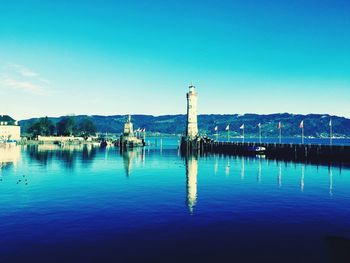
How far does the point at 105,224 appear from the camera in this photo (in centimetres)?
2684

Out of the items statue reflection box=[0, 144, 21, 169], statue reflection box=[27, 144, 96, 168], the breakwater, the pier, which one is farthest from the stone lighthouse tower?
statue reflection box=[0, 144, 21, 169]

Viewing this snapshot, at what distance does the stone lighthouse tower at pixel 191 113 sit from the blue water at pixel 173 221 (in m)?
90.0

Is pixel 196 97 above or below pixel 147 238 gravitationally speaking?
above

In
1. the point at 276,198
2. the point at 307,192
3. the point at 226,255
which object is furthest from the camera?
the point at 307,192

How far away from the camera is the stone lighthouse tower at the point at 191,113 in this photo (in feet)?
459

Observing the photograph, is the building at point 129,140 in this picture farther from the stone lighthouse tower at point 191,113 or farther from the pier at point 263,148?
the stone lighthouse tower at point 191,113

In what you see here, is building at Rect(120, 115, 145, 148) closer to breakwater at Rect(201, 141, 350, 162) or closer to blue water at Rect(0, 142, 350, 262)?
breakwater at Rect(201, 141, 350, 162)

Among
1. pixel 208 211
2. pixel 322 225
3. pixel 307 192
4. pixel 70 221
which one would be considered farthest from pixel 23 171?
pixel 322 225

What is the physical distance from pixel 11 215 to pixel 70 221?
6078 millimetres

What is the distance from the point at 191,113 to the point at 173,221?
4512 inches

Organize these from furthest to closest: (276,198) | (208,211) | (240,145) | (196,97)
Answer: (196,97) < (240,145) < (276,198) < (208,211)

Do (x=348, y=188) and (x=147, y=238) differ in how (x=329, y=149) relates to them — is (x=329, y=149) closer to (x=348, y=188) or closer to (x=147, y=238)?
(x=348, y=188)

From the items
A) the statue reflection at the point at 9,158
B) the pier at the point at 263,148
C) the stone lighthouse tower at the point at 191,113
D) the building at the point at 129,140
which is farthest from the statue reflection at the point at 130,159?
the building at the point at 129,140

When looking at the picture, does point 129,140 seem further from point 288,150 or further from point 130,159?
point 288,150
